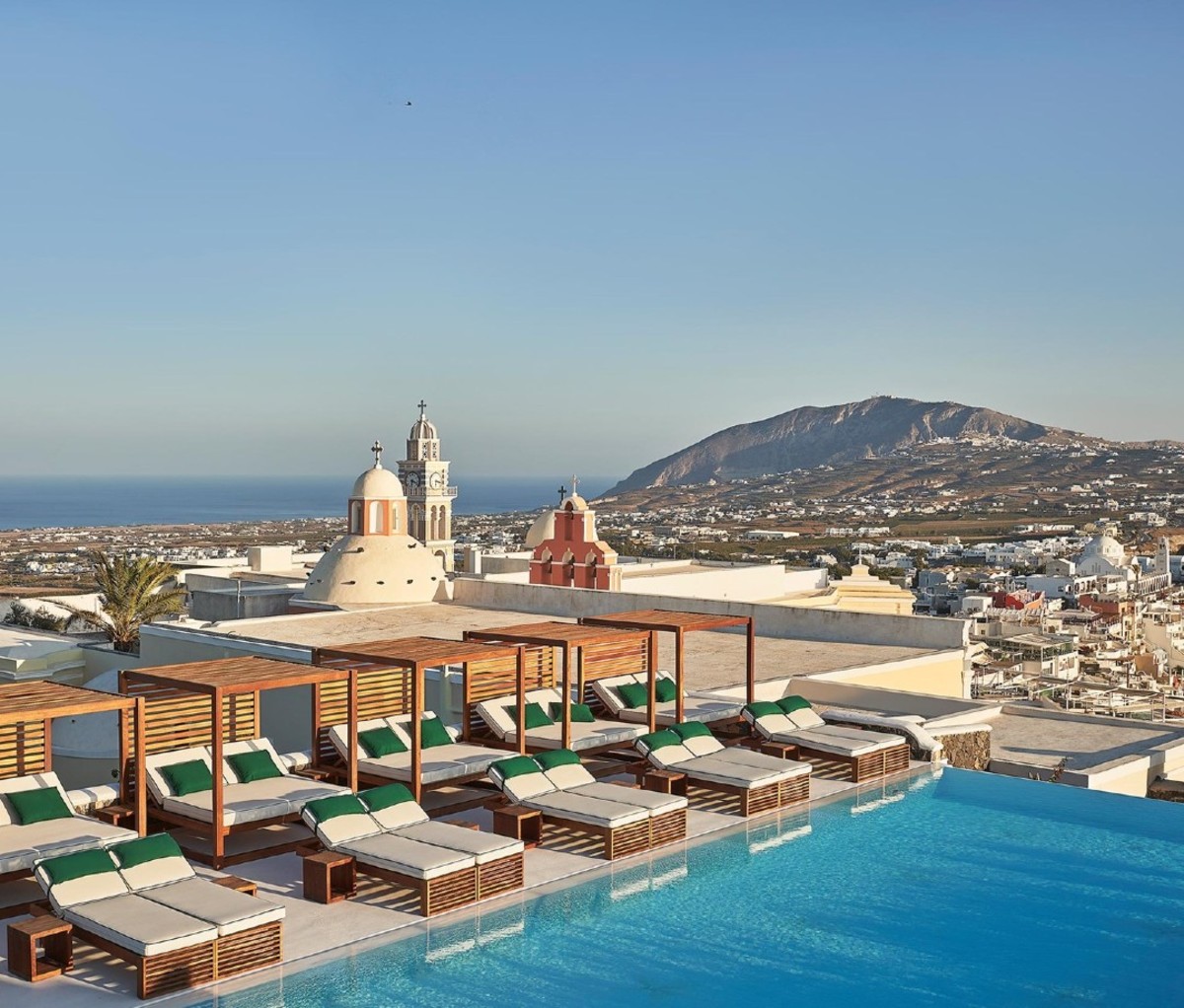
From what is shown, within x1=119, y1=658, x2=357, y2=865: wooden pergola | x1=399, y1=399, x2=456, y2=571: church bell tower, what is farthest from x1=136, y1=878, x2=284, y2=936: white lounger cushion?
x1=399, y1=399, x2=456, y2=571: church bell tower

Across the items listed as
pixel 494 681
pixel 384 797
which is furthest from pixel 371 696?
pixel 384 797

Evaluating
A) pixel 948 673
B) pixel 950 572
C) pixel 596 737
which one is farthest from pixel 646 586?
pixel 950 572

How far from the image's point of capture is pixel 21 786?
9.20 m

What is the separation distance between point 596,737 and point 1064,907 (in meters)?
4.72

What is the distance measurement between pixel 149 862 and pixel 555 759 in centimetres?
366

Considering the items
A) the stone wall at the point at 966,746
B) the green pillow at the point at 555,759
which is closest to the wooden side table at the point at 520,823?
the green pillow at the point at 555,759

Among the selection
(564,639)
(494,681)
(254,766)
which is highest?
(564,639)

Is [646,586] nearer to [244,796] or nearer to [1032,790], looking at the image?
[1032,790]

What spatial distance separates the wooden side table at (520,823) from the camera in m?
9.67

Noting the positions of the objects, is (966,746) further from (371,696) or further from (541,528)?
(541,528)

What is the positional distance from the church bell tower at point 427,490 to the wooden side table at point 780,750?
102ft

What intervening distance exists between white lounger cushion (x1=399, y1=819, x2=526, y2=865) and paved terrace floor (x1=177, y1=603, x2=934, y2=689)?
7571 mm

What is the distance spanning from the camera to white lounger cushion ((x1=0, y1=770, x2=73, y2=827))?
880 cm

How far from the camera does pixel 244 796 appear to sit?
9555mm
